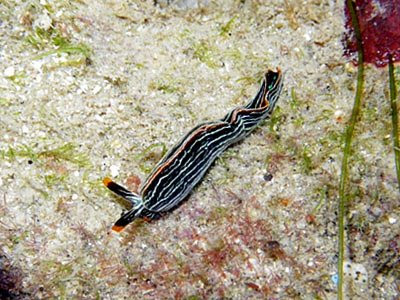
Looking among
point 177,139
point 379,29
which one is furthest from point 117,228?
point 379,29

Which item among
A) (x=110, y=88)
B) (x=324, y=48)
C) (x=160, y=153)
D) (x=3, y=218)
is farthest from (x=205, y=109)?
(x=3, y=218)

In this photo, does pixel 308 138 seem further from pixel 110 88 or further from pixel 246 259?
pixel 110 88

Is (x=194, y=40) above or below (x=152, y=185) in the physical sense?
above

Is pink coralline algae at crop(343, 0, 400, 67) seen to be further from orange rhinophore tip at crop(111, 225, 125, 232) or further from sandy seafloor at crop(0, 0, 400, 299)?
orange rhinophore tip at crop(111, 225, 125, 232)

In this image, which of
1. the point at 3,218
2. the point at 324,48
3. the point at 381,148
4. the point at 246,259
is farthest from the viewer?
the point at 324,48

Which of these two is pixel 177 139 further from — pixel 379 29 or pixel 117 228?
pixel 379 29

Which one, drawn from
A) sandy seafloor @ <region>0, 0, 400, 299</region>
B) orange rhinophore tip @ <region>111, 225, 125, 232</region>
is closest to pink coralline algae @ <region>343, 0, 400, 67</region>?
sandy seafloor @ <region>0, 0, 400, 299</region>
